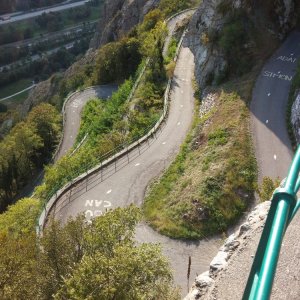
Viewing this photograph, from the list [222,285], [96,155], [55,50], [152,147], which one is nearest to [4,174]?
[96,155]

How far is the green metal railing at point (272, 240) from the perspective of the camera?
3219 mm

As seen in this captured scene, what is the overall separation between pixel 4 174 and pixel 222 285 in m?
48.5

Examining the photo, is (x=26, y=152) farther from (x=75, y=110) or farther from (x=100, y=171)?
(x=100, y=171)

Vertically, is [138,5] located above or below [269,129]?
above

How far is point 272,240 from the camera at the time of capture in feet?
11.3

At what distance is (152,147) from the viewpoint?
39.7m

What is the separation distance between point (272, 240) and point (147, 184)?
30.6 metres

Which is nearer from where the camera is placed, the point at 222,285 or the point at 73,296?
the point at 222,285

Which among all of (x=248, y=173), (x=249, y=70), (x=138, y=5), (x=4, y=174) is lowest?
(x=4, y=174)

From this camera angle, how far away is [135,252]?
16.2 metres

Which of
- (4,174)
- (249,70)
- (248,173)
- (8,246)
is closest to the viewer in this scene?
(8,246)

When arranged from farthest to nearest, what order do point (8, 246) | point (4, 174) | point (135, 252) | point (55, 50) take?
1. point (55, 50)
2. point (4, 174)
3. point (8, 246)
4. point (135, 252)

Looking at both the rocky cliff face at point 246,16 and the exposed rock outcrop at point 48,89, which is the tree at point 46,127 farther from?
the exposed rock outcrop at point 48,89

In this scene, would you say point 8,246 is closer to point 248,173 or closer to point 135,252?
point 135,252
